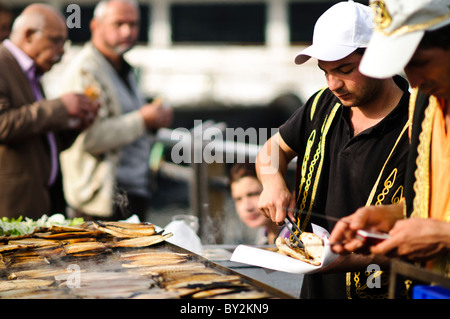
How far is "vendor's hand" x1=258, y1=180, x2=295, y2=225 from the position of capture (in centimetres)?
289

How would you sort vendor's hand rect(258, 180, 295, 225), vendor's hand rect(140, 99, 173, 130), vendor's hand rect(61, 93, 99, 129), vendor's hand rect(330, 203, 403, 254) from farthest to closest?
vendor's hand rect(140, 99, 173, 130), vendor's hand rect(61, 93, 99, 129), vendor's hand rect(258, 180, 295, 225), vendor's hand rect(330, 203, 403, 254)

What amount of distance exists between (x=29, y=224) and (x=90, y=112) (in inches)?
60.2

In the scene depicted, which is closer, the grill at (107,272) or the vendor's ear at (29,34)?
the grill at (107,272)

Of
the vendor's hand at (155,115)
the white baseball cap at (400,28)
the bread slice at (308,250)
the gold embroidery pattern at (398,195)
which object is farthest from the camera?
the vendor's hand at (155,115)

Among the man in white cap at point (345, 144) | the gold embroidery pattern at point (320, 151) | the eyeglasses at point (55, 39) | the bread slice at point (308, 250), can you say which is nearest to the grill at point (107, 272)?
the bread slice at point (308, 250)

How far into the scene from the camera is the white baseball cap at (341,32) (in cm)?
276

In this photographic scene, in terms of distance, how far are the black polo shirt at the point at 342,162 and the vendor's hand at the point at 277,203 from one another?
116 millimetres

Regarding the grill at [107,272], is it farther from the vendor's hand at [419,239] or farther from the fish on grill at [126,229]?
the vendor's hand at [419,239]

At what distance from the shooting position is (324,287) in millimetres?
2965

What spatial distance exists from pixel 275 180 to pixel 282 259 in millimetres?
576

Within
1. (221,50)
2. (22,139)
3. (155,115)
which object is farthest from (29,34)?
(221,50)

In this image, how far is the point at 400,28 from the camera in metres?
1.97

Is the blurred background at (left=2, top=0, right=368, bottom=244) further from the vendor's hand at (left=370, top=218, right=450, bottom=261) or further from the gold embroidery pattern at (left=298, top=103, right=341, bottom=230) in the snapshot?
the vendor's hand at (left=370, top=218, right=450, bottom=261)

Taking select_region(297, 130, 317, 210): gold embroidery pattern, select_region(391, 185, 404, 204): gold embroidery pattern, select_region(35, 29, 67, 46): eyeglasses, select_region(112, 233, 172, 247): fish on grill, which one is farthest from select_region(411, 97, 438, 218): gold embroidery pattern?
select_region(35, 29, 67, 46): eyeglasses
